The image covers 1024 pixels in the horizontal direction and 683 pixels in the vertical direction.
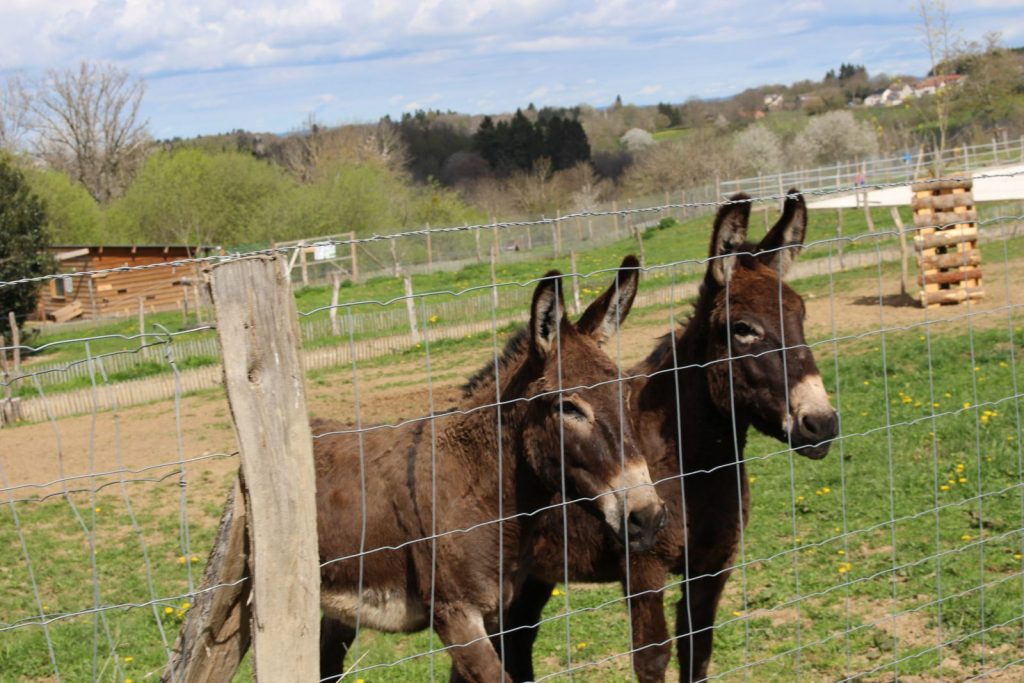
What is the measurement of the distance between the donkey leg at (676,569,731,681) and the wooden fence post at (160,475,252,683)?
94.0 inches

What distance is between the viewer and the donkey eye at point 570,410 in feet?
11.6

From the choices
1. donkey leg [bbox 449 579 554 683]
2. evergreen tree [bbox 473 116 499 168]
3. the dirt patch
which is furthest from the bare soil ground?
evergreen tree [bbox 473 116 499 168]

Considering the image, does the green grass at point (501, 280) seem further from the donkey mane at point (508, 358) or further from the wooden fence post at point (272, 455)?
the wooden fence post at point (272, 455)

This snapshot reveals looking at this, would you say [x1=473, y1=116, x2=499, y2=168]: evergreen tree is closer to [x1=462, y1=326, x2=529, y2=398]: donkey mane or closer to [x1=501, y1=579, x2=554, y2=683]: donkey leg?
[x1=501, y1=579, x2=554, y2=683]: donkey leg

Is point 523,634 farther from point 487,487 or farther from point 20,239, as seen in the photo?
point 20,239

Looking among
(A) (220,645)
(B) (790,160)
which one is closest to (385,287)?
(A) (220,645)

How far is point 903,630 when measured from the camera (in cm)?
558

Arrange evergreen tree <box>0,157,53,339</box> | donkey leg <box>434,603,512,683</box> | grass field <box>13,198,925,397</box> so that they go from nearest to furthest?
donkey leg <box>434,603,512,683</box>, grass field <box>13,198,925,397</box>, evergreen tree <box>0,157,53,339</box>

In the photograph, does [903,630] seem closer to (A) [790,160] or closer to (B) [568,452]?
(B) [568,452]

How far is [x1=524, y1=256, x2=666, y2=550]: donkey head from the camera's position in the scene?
134 inches

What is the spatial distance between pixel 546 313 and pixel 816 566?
4.03 m

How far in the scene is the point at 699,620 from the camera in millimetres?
4555

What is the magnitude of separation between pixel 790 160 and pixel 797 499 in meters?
69.4

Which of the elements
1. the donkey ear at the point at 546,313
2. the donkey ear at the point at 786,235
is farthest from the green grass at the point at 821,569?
the donkey ear at the point at 546,313
